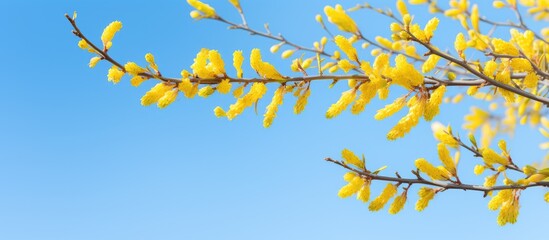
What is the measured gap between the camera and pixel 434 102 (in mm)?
2121

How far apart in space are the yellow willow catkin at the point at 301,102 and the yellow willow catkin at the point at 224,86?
280mm

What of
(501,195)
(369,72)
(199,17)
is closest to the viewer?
(369,72)

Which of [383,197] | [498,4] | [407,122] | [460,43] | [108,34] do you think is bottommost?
[383,197]

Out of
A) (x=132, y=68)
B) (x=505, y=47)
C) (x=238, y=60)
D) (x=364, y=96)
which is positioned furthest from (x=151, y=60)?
(x=505, y=47)

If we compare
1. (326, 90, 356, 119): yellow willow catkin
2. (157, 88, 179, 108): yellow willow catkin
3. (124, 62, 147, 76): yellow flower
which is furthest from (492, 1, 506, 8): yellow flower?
(124, 62, 147, 76): yellow flower

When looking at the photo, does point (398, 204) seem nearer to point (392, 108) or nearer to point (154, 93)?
point (392, 108)

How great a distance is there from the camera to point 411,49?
2688mm

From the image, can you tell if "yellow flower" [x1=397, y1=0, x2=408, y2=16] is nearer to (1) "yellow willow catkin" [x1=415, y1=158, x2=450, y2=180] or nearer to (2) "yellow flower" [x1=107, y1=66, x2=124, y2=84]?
(1) "yellow willow catkin" [x1=415, y1=158, x2=450, y2=180]

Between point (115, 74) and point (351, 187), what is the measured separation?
3.22ft

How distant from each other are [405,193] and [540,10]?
2276mm

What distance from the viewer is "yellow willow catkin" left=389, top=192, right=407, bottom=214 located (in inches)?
92.9

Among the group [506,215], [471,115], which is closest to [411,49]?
[506,215]

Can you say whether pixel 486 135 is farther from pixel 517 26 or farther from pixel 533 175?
pixel 533 175

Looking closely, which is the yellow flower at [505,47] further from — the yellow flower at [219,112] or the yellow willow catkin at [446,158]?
the yellow flower at [219,112]
